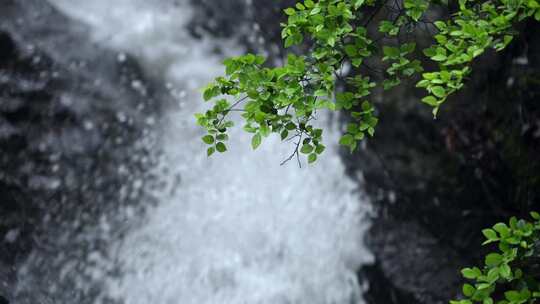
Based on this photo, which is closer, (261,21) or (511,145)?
(511,145)

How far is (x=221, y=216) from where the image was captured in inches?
152

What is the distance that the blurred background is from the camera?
351 cm

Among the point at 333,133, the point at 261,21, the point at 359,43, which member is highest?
the point at 261,21

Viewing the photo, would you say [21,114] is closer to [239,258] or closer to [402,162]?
[239,258]

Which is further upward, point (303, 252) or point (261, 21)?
point (261, 21)

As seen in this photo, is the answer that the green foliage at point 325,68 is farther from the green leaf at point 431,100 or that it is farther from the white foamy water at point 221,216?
the white foamy water at point 221,216

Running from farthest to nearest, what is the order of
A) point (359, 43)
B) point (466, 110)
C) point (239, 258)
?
1. point (466, 110)
2. point (239, 258)
3. point (359, 43)

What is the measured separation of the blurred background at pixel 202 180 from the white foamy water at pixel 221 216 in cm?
1

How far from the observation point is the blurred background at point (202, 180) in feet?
11.5

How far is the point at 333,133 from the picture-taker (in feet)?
14.5

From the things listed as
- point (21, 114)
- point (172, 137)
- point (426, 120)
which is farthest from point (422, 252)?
point (21, 114)

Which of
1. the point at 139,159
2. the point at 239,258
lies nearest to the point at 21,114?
the point at 139,159

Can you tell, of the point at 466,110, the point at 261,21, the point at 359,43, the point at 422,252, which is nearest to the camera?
the point at 359,43

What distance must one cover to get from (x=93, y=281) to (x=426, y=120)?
2.67 m
